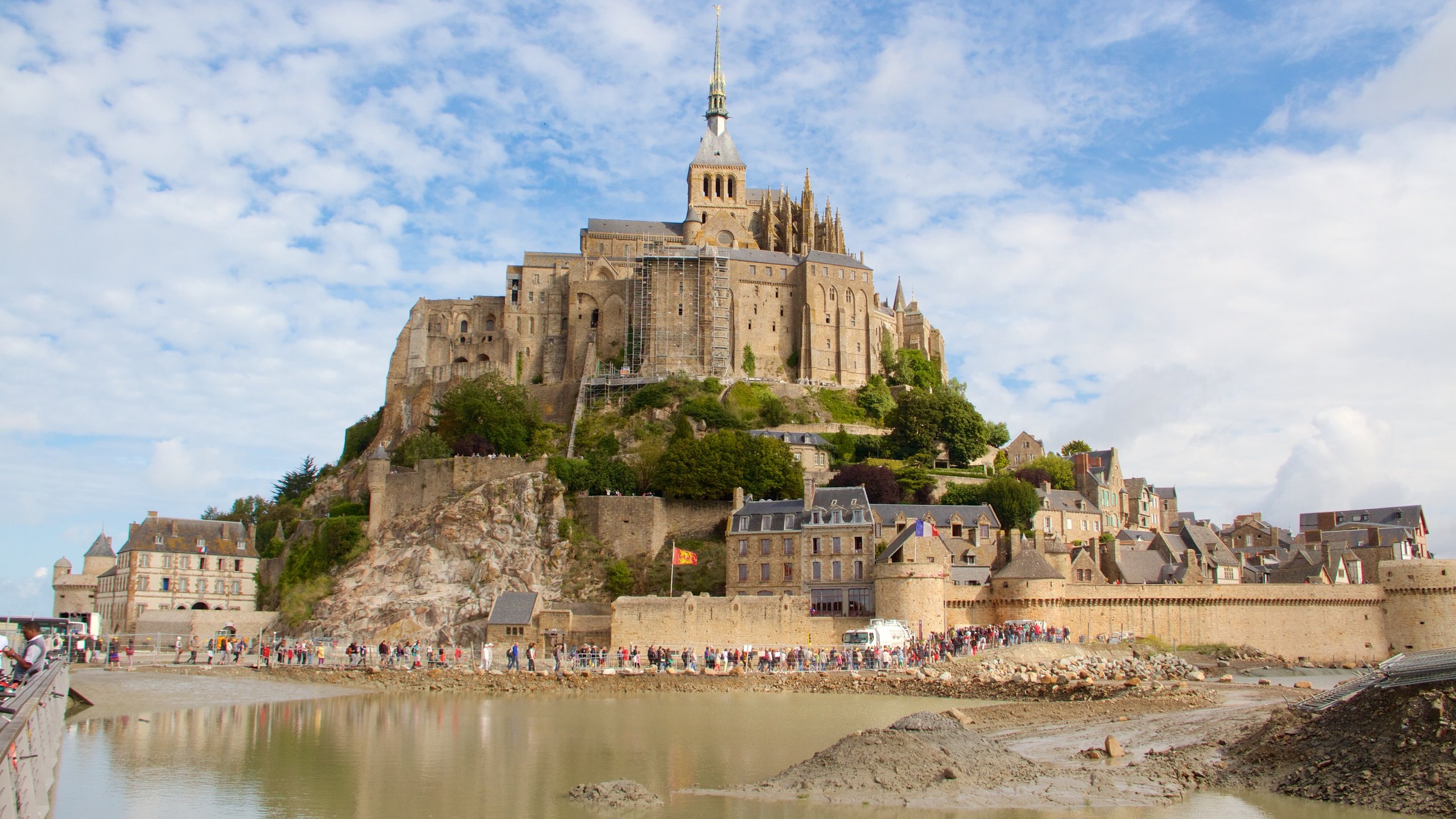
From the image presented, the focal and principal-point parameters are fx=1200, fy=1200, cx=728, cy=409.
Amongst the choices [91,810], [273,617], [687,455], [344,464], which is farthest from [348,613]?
[91,810]

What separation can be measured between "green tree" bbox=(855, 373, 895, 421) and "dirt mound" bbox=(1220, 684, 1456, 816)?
42.3 m

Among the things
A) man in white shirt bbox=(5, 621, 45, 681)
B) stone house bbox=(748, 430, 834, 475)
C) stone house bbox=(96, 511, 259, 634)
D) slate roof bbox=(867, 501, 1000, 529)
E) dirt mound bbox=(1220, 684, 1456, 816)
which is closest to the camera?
man in white shirt bbox=(5, 621, 45, 681)

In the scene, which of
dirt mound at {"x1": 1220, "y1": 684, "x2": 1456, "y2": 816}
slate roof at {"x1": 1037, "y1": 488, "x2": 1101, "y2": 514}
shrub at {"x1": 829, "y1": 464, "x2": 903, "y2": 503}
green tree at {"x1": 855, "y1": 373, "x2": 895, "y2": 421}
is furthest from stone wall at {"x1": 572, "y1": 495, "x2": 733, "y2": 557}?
dirt mound at {"x1": 1220, "y1": 684, "x2": 1456, "y2": 816}

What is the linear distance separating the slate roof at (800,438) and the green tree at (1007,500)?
24.1 ft

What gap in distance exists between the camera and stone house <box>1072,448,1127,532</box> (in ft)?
183

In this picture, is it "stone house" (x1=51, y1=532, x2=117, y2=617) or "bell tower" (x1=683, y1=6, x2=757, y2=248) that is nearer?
"stone house" (x1=51, y1=532, x2=117, y2=617)

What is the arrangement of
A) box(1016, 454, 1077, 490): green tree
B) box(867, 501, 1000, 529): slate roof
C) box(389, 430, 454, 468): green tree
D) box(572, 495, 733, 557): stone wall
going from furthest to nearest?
box(1016, 454, 1077, 490): green tree < box(389, 430, 454, 468): green tree < box(572, 495, 733, 557): stone wall < box(867, 501, 1000, 529): slate roof

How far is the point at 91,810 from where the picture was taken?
16500 mm

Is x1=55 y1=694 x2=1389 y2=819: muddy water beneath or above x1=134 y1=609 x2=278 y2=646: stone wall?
beneath

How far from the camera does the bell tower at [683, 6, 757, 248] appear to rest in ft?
251

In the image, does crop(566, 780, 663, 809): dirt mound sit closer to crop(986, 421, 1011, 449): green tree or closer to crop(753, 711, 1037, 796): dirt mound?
crop(753, 711, 1037, 796): dirt mound

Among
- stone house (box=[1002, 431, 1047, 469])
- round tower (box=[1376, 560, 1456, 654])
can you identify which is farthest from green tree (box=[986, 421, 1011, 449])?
round tower (box=[1376, 560, 1456, 654])

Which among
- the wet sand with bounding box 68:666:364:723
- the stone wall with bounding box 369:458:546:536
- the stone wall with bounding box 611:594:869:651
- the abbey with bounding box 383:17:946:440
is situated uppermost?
the abbey with bounding box 383:17:946:440

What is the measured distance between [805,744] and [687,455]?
26.5 m
